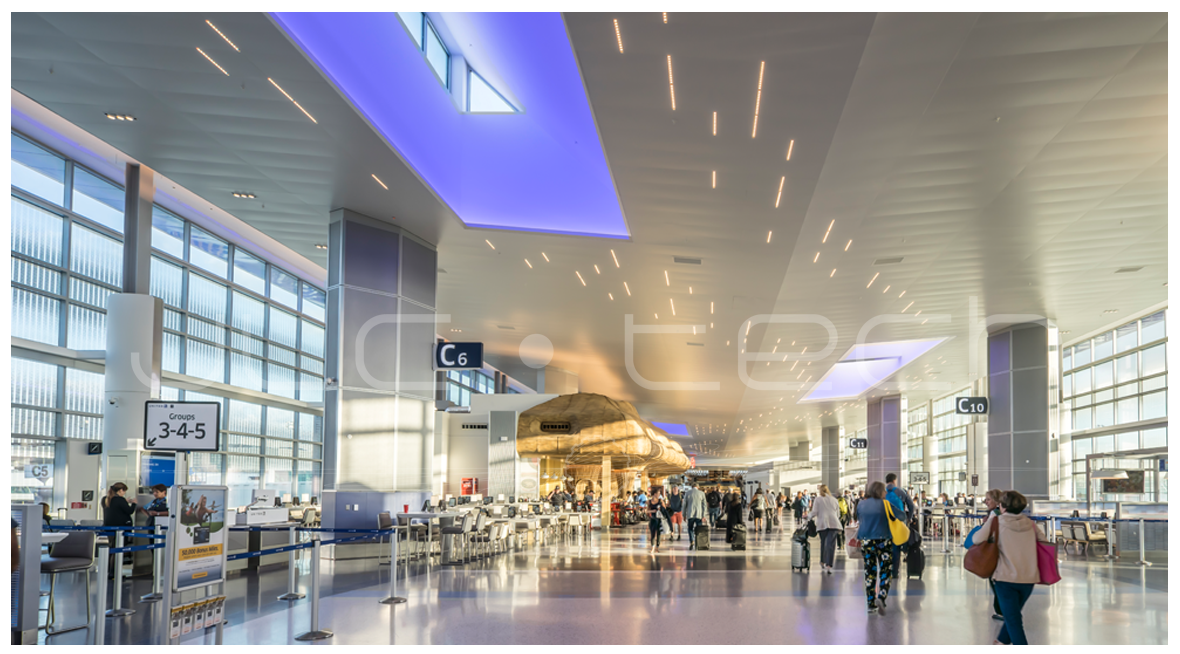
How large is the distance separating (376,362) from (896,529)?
29.5ft

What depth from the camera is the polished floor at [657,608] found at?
7.18 meters

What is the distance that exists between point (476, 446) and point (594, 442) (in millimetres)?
4237

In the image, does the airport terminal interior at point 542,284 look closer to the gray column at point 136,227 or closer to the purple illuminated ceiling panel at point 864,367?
the gray column at point 136,227

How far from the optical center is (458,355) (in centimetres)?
1573

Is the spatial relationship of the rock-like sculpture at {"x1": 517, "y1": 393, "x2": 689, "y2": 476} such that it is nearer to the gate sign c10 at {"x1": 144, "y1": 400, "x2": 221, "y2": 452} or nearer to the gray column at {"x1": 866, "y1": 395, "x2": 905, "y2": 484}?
the gray column at {"x1": 866, "y1": 395, "x2": 905, "y2": 484}

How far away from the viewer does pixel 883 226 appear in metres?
13.9

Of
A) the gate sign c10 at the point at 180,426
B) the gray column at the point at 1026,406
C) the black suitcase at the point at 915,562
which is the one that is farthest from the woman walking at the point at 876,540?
the gray column at the point at 1026,406

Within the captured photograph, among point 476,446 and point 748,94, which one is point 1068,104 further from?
point 476,446

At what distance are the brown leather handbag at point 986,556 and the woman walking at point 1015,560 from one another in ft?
0.07

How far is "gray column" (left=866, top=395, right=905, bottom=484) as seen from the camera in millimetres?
41000

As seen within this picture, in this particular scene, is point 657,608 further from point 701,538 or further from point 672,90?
point 701,538

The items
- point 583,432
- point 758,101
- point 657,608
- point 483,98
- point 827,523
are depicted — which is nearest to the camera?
point 657,608

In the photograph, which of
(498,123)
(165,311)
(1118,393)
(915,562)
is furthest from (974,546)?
(1118,393)
